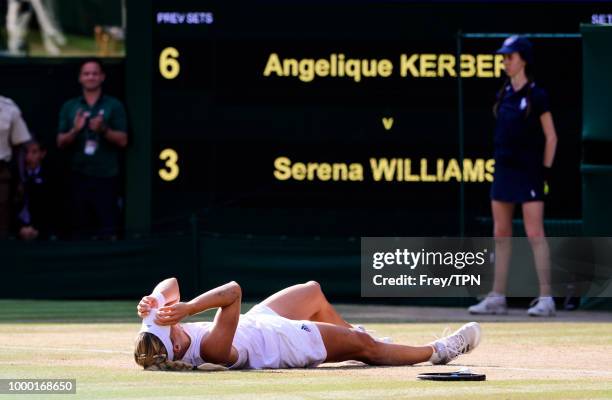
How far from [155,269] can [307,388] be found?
7655mm

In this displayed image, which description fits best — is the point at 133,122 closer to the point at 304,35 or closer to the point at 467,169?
the point at 304,35

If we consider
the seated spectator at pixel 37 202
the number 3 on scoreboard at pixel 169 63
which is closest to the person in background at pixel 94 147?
the seated spectator at pixel 37 202

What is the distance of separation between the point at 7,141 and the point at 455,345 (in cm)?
764

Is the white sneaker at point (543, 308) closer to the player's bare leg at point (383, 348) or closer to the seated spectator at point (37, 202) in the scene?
the player's bare leg at point (383, 348)

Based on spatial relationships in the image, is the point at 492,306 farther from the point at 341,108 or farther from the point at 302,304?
the point at 302,304

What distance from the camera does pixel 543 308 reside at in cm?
1442

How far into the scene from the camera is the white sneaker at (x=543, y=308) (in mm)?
14414

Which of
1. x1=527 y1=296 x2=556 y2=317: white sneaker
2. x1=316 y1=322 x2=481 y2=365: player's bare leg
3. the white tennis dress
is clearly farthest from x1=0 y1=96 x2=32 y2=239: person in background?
x1=316 y1=322 x2=481 y2=365: player's bare leg

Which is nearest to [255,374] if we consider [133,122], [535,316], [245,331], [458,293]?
[245,331]

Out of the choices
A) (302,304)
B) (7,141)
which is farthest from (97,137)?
(302,304)

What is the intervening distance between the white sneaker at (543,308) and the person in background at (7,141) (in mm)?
5486

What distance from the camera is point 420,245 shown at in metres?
15.8

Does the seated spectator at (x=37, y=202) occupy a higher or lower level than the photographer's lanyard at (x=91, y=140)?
lower

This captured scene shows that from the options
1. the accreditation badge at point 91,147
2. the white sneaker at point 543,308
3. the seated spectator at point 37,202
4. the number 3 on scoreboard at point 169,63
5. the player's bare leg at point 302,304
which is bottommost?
the white sneaker at point 543,308
